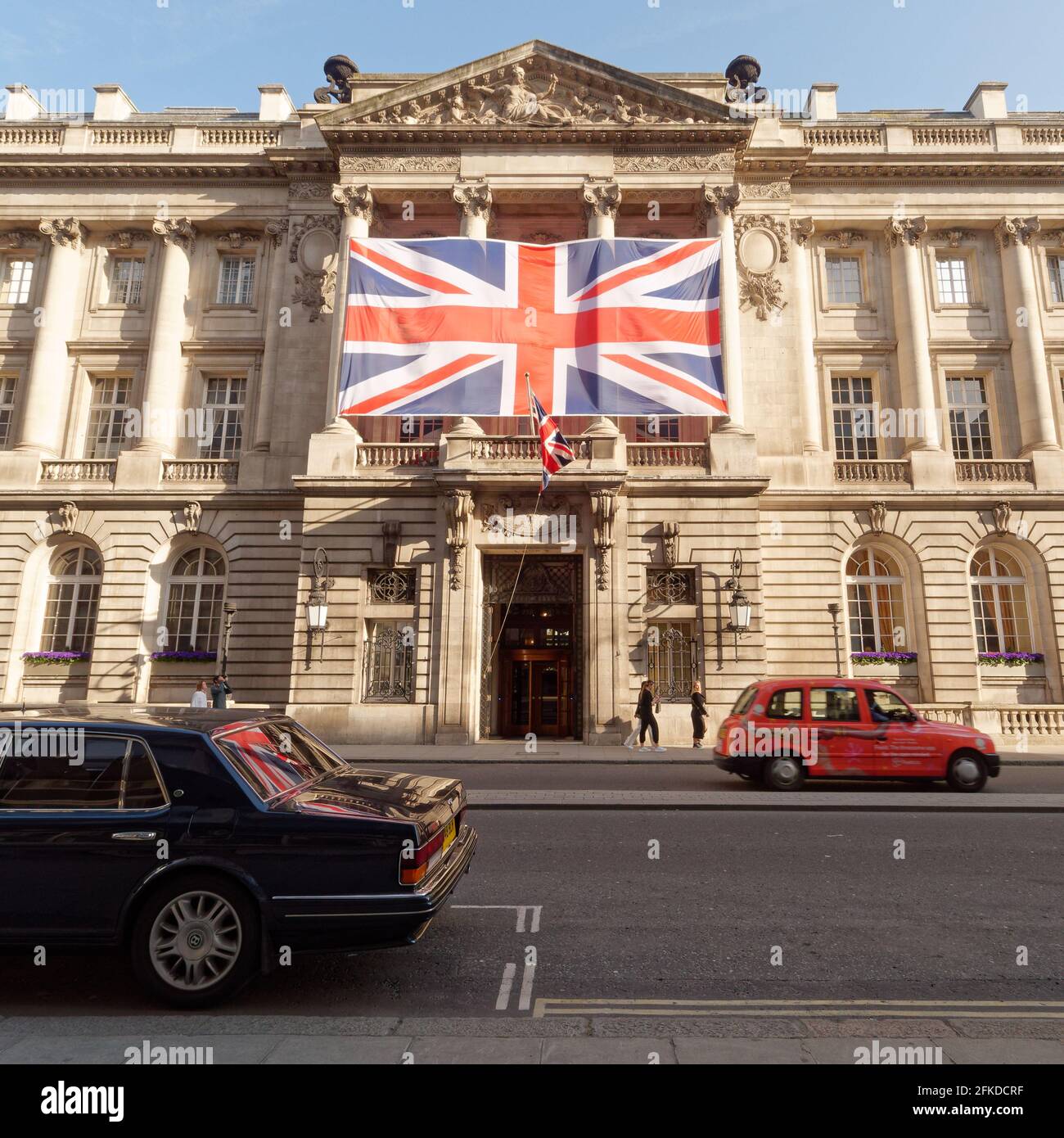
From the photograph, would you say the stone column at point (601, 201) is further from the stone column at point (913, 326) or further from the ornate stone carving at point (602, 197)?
the stone column at point (913, 326)

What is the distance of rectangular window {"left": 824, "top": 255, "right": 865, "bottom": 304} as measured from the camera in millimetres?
26797

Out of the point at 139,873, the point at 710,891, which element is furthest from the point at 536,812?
the point at 139,873

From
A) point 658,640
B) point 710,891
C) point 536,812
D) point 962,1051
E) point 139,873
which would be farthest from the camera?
point 658,640

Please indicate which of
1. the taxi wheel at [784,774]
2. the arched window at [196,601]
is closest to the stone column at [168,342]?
the arched window at [196,601]

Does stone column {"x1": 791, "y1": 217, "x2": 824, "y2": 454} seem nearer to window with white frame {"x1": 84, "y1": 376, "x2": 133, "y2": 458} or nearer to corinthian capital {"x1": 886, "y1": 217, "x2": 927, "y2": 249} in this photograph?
corinthian capital {"x1": 886, "y1": 217, "x2": 927, "y2": 249}

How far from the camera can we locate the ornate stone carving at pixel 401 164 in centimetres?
2478

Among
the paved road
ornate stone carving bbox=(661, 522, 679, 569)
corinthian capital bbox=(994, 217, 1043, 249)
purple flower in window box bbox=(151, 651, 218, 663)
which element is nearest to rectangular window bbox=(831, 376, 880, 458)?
corinthian capital bbox=(994, 217, 1043, 249)

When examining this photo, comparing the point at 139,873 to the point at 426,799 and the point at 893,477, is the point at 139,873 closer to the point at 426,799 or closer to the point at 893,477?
the point at 426,799

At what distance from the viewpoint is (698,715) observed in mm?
19797

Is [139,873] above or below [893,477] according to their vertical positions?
below

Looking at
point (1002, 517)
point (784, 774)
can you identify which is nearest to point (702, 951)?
point (784, 774)

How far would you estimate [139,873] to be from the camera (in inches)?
173

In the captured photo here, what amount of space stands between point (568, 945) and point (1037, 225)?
30.9 metres

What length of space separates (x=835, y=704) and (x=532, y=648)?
39.0ft
